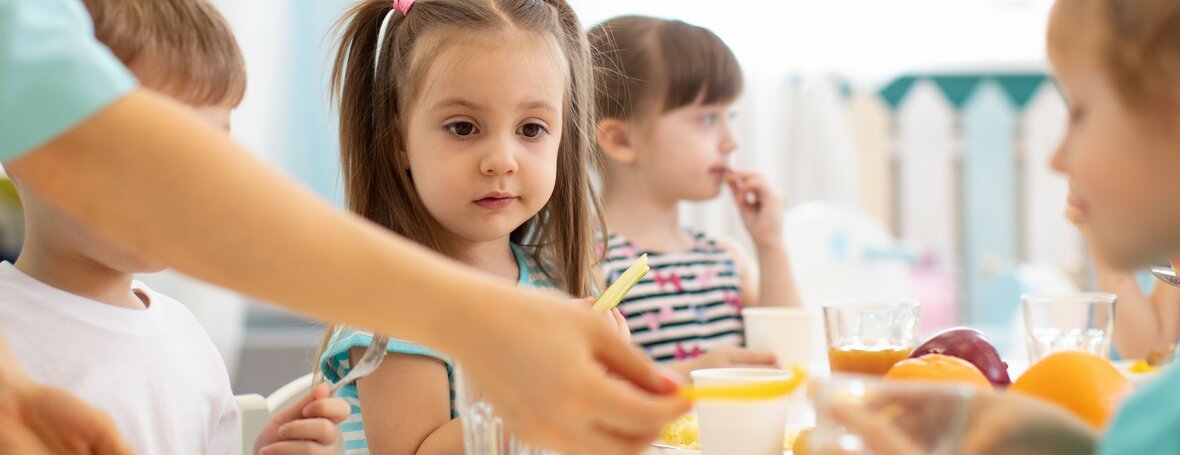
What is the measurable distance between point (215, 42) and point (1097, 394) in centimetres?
80

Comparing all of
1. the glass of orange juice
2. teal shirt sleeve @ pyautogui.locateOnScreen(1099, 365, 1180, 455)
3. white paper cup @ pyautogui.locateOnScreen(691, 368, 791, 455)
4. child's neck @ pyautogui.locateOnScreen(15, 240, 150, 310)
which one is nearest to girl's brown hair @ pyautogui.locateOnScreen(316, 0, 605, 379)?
child's neck @ pyautogui.locateOnScreen(15, 240, 150, 310)

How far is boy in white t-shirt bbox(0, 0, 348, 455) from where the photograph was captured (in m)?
0.91

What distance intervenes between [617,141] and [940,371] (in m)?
0.99

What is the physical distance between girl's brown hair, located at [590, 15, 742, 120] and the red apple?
0.83 m

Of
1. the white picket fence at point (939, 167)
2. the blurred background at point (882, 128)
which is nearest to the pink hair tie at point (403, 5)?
the blurred background at point (882, 128)

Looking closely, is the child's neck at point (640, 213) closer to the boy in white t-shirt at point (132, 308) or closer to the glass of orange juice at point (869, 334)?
the glass of orange juice at point (869, 334)

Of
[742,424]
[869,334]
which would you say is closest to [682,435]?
[742,424]

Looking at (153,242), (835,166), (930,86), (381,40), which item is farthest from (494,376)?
(930,86)

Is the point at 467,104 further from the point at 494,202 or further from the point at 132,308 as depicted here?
the point at 132,308

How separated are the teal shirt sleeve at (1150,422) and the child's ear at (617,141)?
3.98ft

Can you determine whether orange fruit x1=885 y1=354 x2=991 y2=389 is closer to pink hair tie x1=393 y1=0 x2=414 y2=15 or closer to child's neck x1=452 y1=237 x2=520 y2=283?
child's neck x1=452 y1=237 x2=520 y2=283

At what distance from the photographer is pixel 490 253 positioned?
121cm

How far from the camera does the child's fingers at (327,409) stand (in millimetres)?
854

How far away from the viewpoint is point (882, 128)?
9.84 ft
